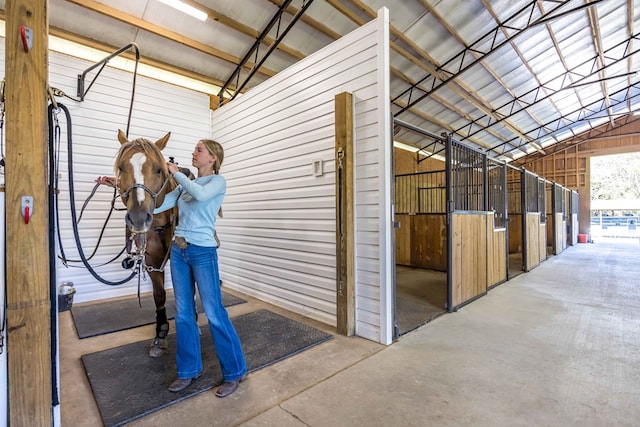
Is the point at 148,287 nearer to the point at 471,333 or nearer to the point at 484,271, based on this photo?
the point at 471,333

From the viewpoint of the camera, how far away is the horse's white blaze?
5.83ft

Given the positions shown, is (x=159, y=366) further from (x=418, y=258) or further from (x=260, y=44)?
(x=418, y=258)

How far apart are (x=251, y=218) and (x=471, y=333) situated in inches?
108

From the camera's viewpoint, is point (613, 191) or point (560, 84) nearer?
point (560, 84)

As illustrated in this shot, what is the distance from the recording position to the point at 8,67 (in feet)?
3.87

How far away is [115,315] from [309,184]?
A: 241 cm

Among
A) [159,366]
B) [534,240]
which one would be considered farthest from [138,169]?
[534,240]

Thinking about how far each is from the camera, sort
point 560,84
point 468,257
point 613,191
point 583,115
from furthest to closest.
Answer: point 613,191 < point 583,115 < point 560,84 < point 468,257

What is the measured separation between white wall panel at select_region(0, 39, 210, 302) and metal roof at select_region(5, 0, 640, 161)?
2.24 feet

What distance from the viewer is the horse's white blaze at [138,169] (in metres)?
1.78

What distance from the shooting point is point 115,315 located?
316 cm

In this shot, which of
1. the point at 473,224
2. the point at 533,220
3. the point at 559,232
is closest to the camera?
the point at 473,224

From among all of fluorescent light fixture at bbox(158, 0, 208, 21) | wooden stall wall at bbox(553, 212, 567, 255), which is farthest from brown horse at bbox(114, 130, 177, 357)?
wooden stall wall at bbox(553, 212, 567, 255)

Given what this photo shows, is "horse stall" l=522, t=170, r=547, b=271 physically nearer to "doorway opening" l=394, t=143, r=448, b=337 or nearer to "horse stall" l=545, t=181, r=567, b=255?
"horse stall" l=545, t=181, r=567, b=255
